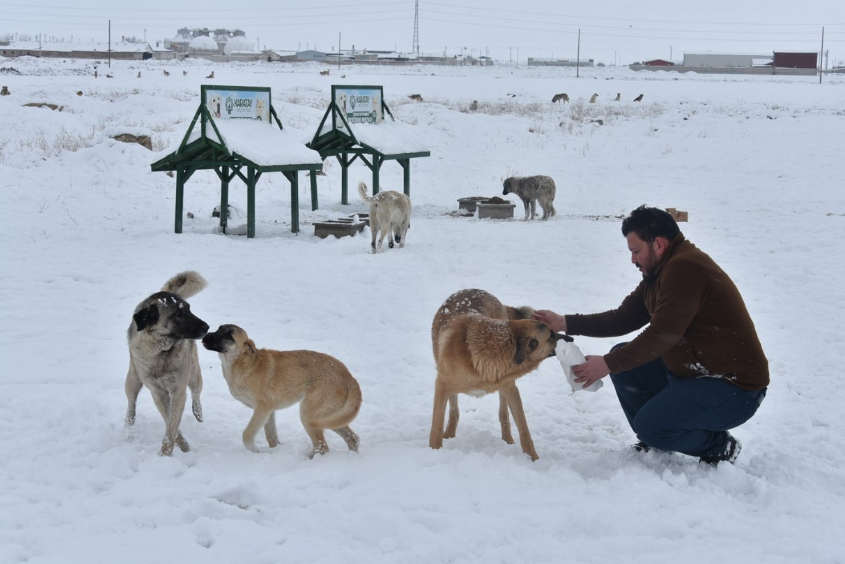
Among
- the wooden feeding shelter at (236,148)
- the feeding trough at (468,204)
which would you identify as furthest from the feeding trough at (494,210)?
the wooden feeding shelter at (236,148)

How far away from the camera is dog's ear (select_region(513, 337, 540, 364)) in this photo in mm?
4812

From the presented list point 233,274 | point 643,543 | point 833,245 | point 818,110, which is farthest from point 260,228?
point 818,110

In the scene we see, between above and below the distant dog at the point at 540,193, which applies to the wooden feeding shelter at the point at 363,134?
above

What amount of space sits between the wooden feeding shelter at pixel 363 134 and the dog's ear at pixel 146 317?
36.1 feet

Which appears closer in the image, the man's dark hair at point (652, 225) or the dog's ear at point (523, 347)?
the man's dark hair at point (652, 225)

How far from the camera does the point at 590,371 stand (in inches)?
181

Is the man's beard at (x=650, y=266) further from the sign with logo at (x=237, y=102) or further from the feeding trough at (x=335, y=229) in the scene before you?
the sign with logo at (x=237, y=102)

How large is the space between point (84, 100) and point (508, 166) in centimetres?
1440

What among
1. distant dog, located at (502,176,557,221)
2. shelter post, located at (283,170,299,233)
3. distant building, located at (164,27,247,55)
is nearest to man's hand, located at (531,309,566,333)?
shelter post, located at (283,170,299,233)

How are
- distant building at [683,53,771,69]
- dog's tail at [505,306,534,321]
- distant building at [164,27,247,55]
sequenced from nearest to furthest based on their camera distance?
dog's tail at [505,306,534,321] < distant building at [683,53,771,69] < distant building at [164,27,247,55]

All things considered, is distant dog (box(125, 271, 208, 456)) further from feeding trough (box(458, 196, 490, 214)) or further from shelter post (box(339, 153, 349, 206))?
shelter post (box(339, 153, 349, 206))

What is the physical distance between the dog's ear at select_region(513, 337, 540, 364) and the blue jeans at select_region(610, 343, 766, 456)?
80 centimetres

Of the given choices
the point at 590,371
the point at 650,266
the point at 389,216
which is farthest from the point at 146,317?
the point at 389,216

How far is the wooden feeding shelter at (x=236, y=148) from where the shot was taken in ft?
41.0
